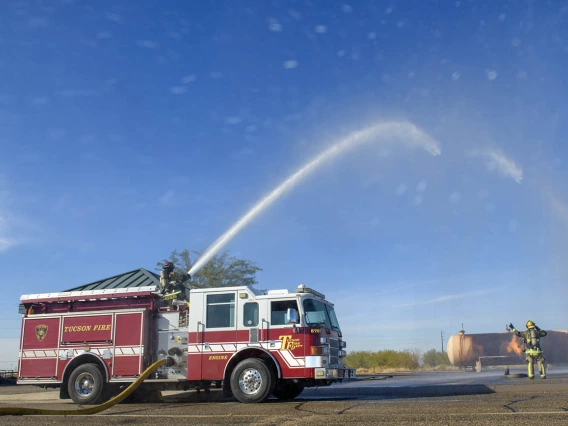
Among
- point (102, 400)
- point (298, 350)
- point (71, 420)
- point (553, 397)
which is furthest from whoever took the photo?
point (102, 400)

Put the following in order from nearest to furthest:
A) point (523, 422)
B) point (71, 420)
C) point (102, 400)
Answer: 1. point (523, 422)
2. point (71, 420)
3. point (102, 400)

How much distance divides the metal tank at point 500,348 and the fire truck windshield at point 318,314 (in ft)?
74.2

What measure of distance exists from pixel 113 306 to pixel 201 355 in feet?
9.97

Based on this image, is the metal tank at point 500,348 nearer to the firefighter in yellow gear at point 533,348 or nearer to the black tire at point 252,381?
the firefighter in yellow gear at point 533,348

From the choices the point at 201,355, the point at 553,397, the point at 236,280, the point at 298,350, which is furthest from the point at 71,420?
the point at 236,280

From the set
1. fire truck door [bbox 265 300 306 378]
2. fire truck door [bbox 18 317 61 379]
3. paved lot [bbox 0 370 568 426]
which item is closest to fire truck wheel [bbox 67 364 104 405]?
fire truck door [bbox 18 317 61 379]

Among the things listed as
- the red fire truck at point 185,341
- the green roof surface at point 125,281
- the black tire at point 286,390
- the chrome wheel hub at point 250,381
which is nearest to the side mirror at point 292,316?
the red fire truck at point 185,341

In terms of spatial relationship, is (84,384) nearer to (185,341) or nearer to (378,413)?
(185,341)

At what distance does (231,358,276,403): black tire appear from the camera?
1202 centimetres

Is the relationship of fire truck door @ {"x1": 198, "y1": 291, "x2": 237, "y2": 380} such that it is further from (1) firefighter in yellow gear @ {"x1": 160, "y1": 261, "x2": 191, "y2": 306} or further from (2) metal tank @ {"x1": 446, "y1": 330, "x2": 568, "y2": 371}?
(2) metal tank @ {"x1": 446, "y1": 330, "x2": 568, "y2": 371}

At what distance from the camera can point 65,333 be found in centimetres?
1439

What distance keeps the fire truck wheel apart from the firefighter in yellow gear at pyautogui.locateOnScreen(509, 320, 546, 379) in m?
12.5

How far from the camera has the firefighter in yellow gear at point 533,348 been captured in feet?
55.8

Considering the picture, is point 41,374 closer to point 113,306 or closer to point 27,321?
point 27,321
